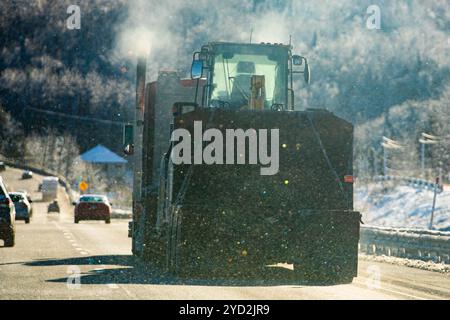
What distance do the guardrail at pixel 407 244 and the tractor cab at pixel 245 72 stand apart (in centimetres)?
565

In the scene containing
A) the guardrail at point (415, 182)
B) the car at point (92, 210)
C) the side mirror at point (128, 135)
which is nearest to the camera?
the side mirror at point (128, 135)

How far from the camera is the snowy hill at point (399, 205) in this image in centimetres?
6256

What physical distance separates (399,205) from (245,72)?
5767 centimetres

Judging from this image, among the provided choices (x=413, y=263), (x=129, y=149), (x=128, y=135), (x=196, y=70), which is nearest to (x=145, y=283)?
(x=196, y=70)

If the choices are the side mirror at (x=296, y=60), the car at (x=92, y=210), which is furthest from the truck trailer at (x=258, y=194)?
the car at (x=92, y=210)

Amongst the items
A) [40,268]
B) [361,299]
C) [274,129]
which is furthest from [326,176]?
[40,268]

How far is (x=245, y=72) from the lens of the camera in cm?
1923

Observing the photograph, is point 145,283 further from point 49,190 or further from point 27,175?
point 27,175

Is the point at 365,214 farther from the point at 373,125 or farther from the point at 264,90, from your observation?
the point at 373,125

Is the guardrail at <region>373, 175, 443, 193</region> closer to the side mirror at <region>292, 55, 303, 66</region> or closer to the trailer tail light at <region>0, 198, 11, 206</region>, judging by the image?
the trailer tail light at <region>0, 198, 11, 206</region>

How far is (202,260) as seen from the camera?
631 inches

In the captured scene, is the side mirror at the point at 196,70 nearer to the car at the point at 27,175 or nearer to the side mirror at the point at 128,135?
the side mirror at the point at 128,135

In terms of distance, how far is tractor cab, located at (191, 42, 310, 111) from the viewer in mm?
18781

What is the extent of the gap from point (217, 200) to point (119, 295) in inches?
146
